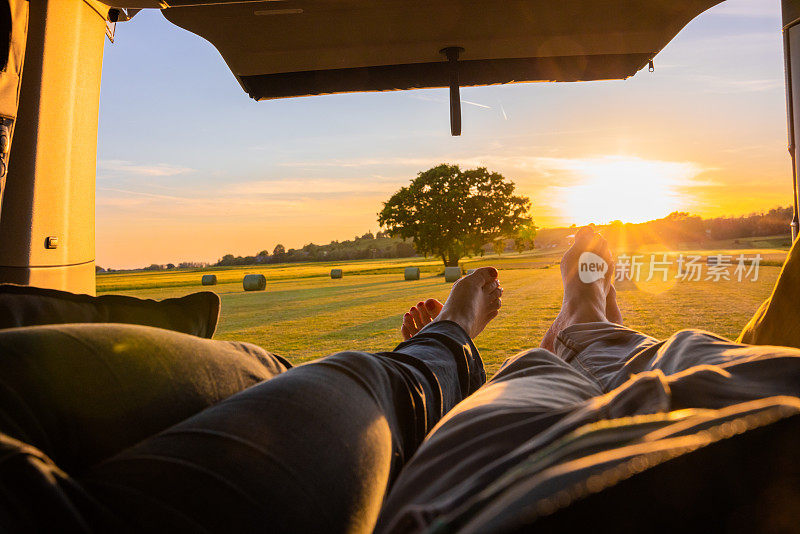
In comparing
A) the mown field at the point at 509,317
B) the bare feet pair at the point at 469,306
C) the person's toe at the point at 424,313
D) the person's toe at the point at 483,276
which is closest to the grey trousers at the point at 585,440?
the bare feet pair at the point at 469,306

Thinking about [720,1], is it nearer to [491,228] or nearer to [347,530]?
[347,530]

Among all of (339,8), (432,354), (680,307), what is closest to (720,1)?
(339,8)

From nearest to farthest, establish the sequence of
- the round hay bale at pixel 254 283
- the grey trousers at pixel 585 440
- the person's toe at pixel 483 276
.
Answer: the grey trousers at pixel 585 440, the person's toe at pixel 483 276, the round hay bale at pixel 254 283

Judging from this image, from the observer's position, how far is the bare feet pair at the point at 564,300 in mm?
1309

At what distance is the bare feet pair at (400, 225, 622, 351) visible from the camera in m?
1.31

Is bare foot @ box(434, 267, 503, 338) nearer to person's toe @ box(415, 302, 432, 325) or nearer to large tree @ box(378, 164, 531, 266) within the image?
person's toe @ box(415, 302, 432, 325)

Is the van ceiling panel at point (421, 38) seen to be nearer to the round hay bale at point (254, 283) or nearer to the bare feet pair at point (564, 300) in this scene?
the bare feet pair at point (564, 300)

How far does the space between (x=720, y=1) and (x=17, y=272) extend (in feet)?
6.49

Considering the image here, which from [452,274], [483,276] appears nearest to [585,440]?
[483,276]

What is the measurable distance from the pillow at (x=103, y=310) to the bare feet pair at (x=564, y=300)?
0.75 metres

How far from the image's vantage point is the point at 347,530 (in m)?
0.29

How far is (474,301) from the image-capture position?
1.44 meters

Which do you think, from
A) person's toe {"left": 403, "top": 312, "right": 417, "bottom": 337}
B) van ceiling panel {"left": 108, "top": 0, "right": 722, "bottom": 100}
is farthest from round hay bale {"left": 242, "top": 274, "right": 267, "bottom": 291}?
person's toe {"left": 403, "top": 312, "right": 417, "bottom": 337}

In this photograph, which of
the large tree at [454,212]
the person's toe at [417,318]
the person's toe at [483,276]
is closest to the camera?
the person's toe at [483,276]
